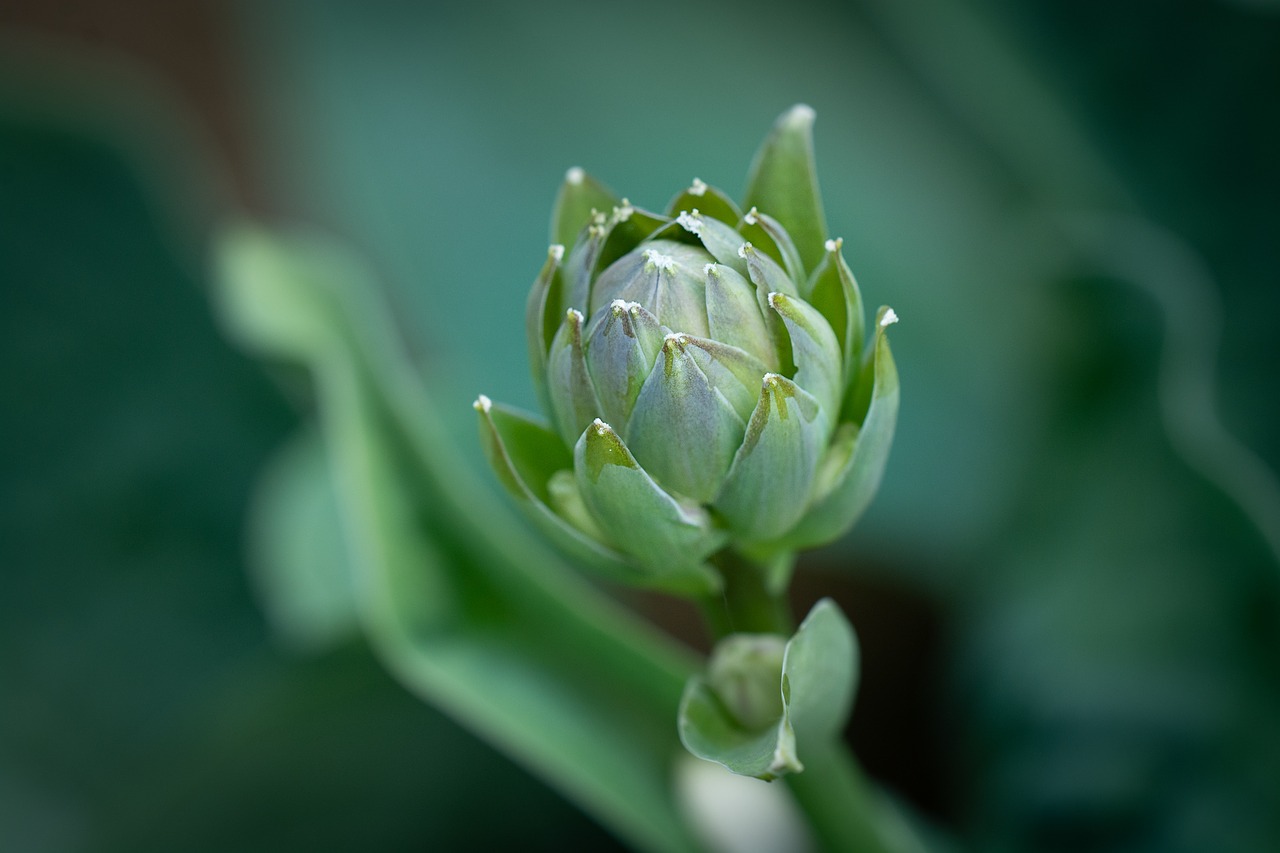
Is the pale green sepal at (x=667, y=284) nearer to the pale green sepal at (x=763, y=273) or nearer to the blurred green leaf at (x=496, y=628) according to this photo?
the pale green sepal at (x=763, y=273)

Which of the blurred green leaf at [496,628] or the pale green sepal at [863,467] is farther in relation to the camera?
the blurred green leaf at [496,628]

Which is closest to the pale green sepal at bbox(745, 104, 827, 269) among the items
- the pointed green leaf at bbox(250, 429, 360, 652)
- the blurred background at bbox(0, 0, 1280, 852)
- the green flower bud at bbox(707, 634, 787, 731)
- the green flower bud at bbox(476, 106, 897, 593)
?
the green flower bud at bbox(476, 106, 897, 593)

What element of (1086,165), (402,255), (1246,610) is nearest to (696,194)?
(1246,610)

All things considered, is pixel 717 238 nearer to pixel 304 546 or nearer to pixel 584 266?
pixel 584 266

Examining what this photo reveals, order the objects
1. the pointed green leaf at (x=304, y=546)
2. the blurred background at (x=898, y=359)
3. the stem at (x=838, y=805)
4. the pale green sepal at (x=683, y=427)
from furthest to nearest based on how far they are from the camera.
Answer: the pointed green leaf at (x=304, y=546), the blurred background at (x=898, y=359), the stem at (x=838, y=805), the pale green sepal at (x=683, y=427)

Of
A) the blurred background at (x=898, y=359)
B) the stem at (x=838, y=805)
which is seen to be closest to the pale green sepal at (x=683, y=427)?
the stem at (x=838, y=805)

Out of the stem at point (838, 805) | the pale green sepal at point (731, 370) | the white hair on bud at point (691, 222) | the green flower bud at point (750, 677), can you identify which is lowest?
the stem at point (838, 805)

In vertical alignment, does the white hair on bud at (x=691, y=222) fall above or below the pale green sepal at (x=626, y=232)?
above

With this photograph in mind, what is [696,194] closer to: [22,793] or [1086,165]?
[1086,165]
